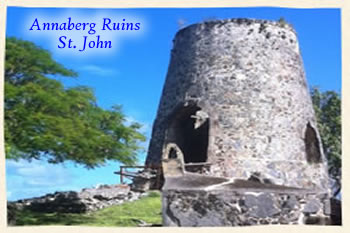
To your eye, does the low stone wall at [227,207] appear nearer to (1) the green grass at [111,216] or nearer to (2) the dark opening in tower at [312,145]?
(1) the green grass at [111,216]

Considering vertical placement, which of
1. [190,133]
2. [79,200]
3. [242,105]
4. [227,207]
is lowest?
[79,200]

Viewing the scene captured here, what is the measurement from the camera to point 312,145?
12391mm

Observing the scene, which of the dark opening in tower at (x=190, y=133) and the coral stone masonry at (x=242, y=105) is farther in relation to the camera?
the dark opening in tower at (x=190, y=133)

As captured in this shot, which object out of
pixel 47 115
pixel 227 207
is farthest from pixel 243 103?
pixel 227 207

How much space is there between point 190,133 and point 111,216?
13.5 ft

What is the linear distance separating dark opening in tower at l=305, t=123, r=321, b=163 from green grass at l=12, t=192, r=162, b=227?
3.74 metres

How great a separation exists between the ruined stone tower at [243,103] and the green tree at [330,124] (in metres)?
2.03

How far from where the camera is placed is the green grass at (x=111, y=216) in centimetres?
866

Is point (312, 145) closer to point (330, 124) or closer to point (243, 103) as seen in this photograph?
point (243, 103)

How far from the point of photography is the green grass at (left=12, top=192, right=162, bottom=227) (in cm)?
866

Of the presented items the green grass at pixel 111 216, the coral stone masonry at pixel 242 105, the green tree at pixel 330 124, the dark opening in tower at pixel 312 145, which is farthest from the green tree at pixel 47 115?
the green tree at pixel 330 124

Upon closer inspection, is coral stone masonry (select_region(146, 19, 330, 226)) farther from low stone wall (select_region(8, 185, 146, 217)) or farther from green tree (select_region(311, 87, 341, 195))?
green tree (select_region(311, 87, 341, 195))

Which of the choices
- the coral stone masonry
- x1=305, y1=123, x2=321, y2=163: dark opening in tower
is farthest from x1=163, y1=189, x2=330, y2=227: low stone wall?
x1=305, y1=123, x2=321, y2=163: dark opening in tower
